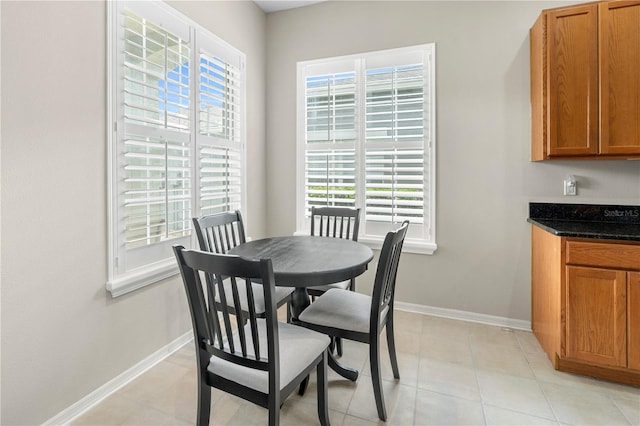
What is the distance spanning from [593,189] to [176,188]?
3.12 meters

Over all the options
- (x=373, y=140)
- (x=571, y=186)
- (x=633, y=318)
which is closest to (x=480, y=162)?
(x=571, y=186)

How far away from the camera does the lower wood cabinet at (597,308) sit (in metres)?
1.92

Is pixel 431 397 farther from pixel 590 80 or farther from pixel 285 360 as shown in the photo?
pixel 590 80

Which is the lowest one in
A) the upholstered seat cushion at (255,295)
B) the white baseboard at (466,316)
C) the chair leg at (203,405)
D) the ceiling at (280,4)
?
the white baseboard at (466,316)

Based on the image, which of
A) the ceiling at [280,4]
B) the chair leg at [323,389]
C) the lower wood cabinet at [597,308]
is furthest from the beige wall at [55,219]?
the lower wood cabinet at [597,308]

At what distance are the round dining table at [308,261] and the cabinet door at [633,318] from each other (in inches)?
59.8

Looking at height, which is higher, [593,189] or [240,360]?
[593,189]

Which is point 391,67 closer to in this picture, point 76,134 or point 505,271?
point 505,271

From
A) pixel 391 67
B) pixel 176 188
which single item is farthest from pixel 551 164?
pixel 176 188

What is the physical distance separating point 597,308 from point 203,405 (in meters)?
2.27

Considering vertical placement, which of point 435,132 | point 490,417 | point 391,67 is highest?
point 391,67

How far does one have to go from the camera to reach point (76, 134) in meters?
1.74

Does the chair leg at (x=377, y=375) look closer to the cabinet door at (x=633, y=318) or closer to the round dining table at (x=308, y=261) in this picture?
the round dining table at (x=308, y=261)

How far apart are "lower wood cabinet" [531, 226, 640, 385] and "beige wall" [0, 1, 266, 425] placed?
8.91 ft
